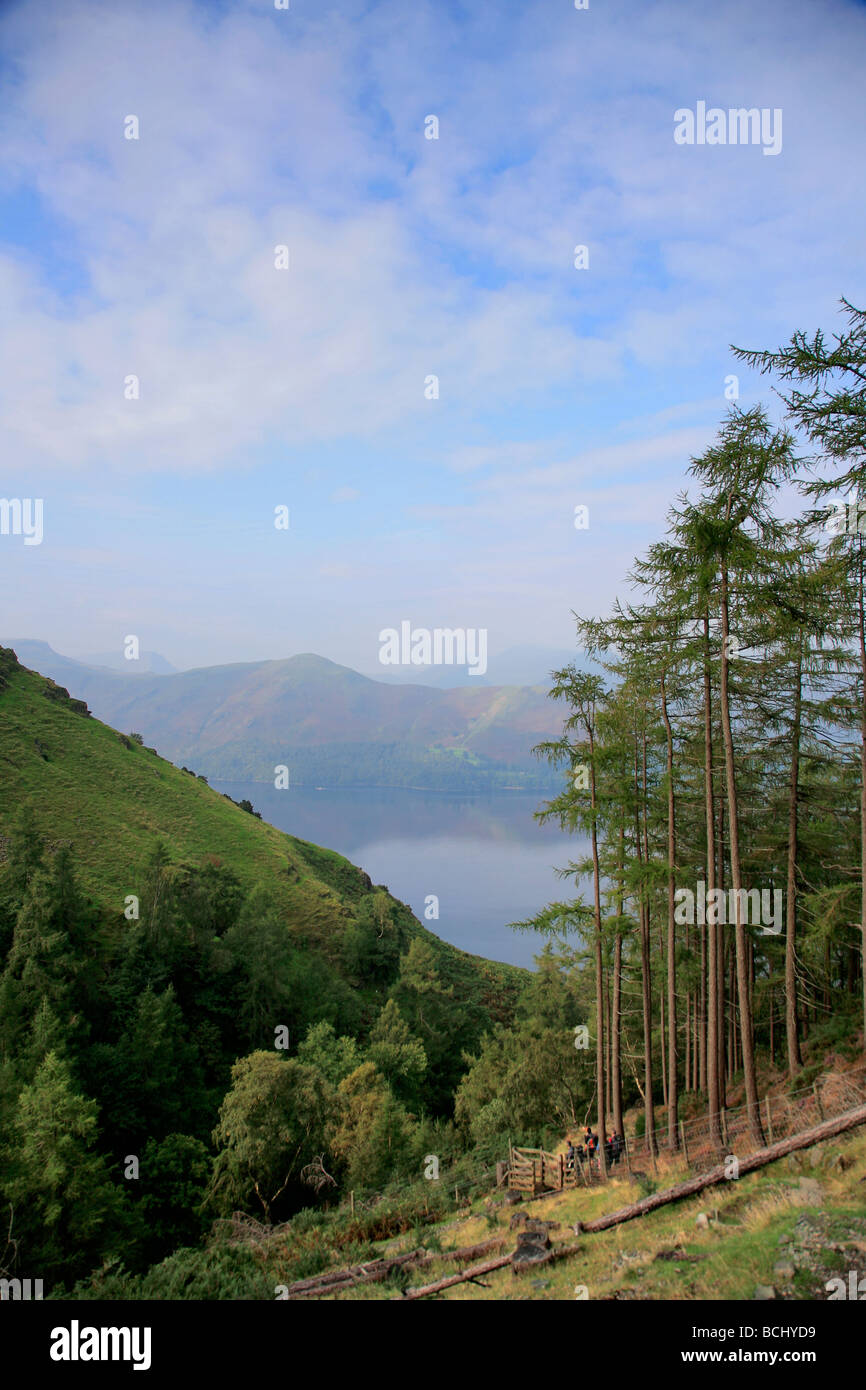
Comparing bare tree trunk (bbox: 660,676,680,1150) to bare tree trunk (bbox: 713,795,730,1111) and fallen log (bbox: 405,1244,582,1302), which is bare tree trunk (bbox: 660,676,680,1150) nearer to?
bare tree trunk (bbox: 713,795,730,1111)

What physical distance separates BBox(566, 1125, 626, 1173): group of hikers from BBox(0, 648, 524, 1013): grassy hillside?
2932 centimetres

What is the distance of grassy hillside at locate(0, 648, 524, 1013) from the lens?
4525 centimetres

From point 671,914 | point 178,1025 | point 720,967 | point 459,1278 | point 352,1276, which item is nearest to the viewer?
point 459,1278

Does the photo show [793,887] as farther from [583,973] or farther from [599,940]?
[583,973]

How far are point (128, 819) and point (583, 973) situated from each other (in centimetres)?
3919

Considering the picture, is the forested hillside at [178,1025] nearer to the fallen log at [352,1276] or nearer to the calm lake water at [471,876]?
the fallen log at [352,1276]

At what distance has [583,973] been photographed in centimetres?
2509

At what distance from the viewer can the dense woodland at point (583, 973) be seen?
1310 centimetres

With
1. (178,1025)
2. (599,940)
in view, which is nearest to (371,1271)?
(599,940)

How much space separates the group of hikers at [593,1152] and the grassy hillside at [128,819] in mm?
29318

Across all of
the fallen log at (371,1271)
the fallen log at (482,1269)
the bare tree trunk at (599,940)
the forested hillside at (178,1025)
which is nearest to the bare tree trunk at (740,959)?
the bare tree trunk at (599,940)

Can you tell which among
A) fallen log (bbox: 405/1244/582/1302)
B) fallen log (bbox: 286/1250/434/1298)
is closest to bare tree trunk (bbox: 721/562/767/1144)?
fallen log (bbox: 405/1244/582/1302)

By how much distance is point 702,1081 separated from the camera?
24125 mm

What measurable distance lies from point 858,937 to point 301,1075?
19.3m
